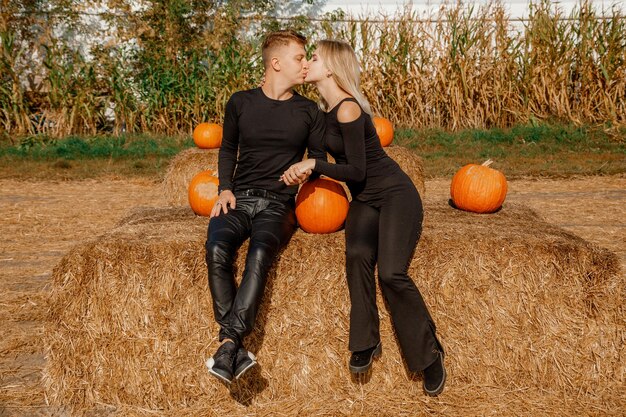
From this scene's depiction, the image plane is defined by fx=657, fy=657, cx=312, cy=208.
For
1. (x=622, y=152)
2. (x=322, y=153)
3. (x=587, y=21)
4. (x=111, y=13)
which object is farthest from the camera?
(x=111, y=13)

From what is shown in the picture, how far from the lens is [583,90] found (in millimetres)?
13086

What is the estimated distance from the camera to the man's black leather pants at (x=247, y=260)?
129 inches

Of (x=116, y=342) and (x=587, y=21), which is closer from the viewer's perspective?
(x=116, y=342)

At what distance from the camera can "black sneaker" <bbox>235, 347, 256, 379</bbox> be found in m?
3.16

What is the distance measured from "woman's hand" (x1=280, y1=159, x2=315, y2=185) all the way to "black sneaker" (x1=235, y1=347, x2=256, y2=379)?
0.98m

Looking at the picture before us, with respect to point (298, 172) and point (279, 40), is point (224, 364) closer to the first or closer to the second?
point (298, 172)

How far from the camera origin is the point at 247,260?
3.43 meters

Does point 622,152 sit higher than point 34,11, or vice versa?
point 34,11

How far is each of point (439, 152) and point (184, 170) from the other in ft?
15.9

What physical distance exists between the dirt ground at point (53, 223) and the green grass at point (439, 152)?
0.45m

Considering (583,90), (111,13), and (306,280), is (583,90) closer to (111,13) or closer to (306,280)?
(111,13)

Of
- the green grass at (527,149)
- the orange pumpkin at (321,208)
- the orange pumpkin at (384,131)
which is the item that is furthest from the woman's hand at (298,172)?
the green grass at (527,149)

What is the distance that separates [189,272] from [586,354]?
2.26 m

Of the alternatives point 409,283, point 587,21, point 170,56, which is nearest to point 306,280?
point 409,283
